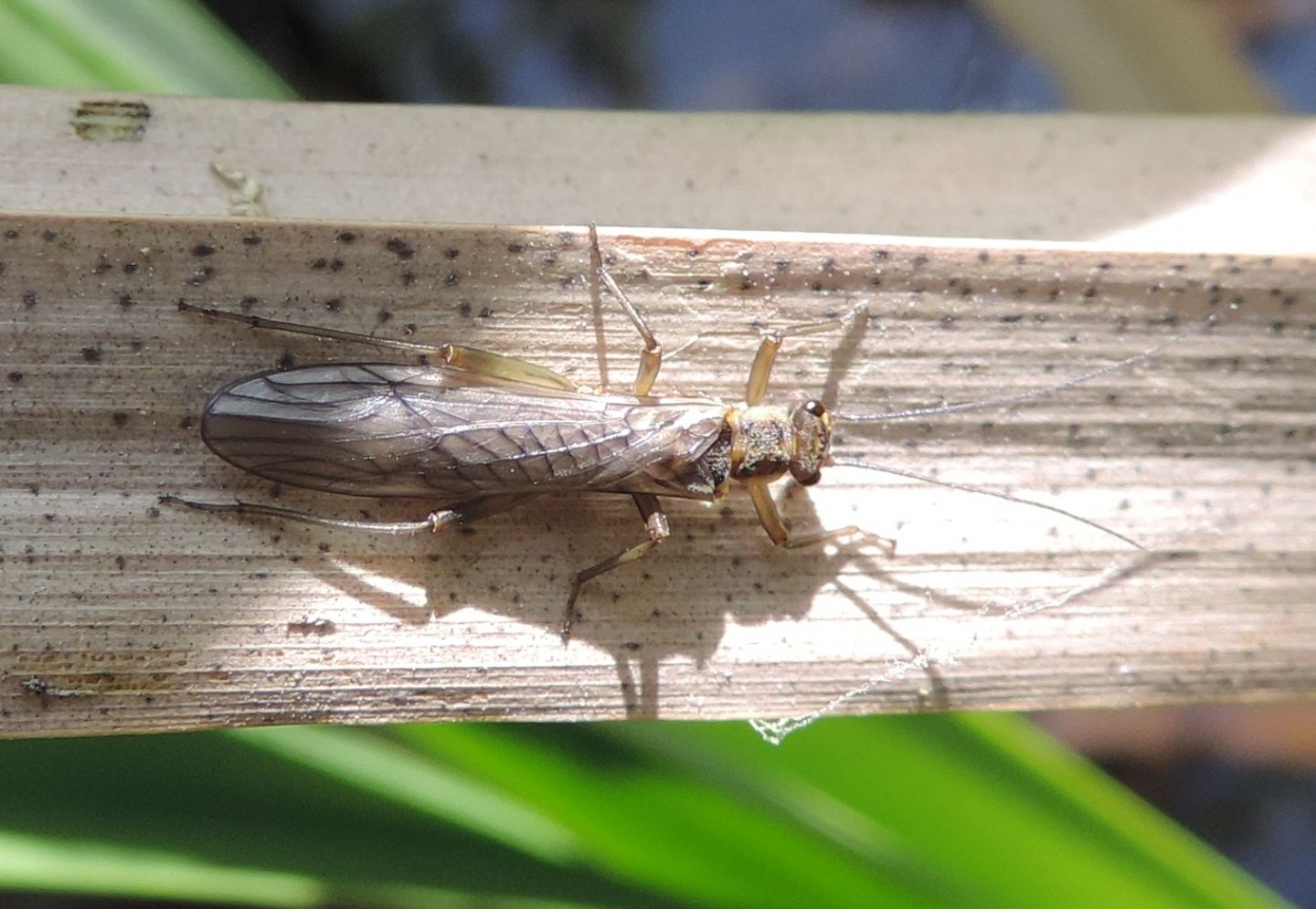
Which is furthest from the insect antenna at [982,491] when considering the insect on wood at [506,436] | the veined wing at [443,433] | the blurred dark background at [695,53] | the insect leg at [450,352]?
the blurred dark background at [695,53]

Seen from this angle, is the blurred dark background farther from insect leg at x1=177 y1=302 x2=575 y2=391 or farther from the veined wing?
the veined wing

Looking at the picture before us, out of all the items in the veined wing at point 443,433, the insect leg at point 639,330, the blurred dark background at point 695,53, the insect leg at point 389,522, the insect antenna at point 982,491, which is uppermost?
the blurred dark background at point 695,53

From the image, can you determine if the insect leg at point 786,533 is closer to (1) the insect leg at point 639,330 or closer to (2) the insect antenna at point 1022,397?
(2) the insect antenna at point 1022,397

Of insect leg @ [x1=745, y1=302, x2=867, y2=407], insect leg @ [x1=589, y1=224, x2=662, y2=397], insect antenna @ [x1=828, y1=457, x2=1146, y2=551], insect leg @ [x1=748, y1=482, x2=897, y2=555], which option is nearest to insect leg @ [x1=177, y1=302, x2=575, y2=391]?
insect leg @ [x1=589, y1=224, x2=662, y2=397]

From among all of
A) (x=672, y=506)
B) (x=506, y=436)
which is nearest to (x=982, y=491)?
(x=672, y=506)

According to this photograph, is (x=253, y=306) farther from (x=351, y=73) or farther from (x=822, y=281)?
(x=351, y=73)

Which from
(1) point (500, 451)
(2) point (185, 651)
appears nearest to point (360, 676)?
(2) point (185, 651)
